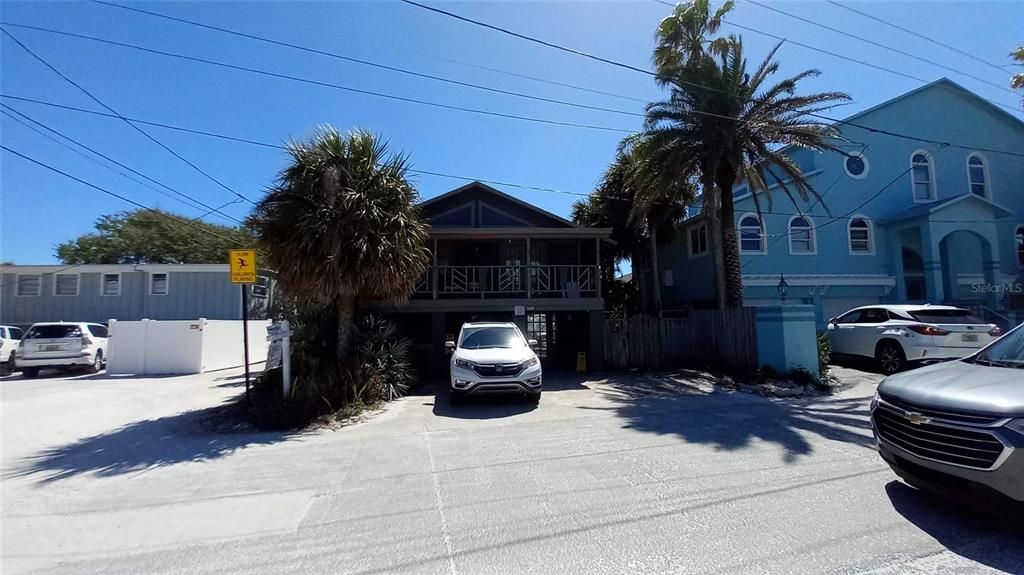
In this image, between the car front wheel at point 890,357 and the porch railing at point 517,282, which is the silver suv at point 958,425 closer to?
the car front wheel at point 890,357

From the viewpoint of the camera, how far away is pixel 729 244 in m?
14.7

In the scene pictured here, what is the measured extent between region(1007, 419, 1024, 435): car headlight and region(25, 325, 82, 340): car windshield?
21146 mm

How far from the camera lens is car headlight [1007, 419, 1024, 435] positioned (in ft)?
11.1

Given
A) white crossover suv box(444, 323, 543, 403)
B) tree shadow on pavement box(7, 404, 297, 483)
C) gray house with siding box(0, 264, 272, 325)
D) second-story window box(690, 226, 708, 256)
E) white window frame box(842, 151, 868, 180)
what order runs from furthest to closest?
gray house with siding box(0, 264, 272, 325)
white window frame box(842, 151, 868, 180)
second-story window box(690, 226, 708, 256)
white crossover suv box(444, 323, 543, 403)
tree shadow on pavement box(7, 404, 297, 483)

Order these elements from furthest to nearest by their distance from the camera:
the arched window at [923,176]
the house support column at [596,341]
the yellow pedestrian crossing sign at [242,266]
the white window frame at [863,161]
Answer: the arched window at [923,176]
the white window frame at [863,161]
the house support column at [596,341]
the yellow pedestrian crossing sign at [242,266]

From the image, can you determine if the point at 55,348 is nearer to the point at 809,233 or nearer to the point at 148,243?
the point at 148,243

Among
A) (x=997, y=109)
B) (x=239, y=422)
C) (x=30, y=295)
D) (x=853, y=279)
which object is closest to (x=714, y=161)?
(x=853, y=279)

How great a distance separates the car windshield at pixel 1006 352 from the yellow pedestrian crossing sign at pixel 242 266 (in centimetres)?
1030

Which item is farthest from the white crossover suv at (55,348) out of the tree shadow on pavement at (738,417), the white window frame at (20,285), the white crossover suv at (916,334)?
the white crossover suv at (916,334)

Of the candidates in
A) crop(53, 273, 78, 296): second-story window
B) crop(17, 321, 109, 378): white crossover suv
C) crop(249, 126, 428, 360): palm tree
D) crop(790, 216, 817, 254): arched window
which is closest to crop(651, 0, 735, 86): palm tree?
crop(790, 216, 817, 254): arched window

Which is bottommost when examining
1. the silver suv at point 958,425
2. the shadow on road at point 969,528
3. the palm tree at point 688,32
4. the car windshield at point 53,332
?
the shadow on road at point 969,528

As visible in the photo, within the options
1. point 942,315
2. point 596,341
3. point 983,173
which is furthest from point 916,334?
point 983,173

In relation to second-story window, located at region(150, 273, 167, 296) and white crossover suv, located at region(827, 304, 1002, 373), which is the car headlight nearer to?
white crossover suv, located at region(827, 304, 1002, 373)

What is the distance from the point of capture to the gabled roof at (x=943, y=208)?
779 inches
